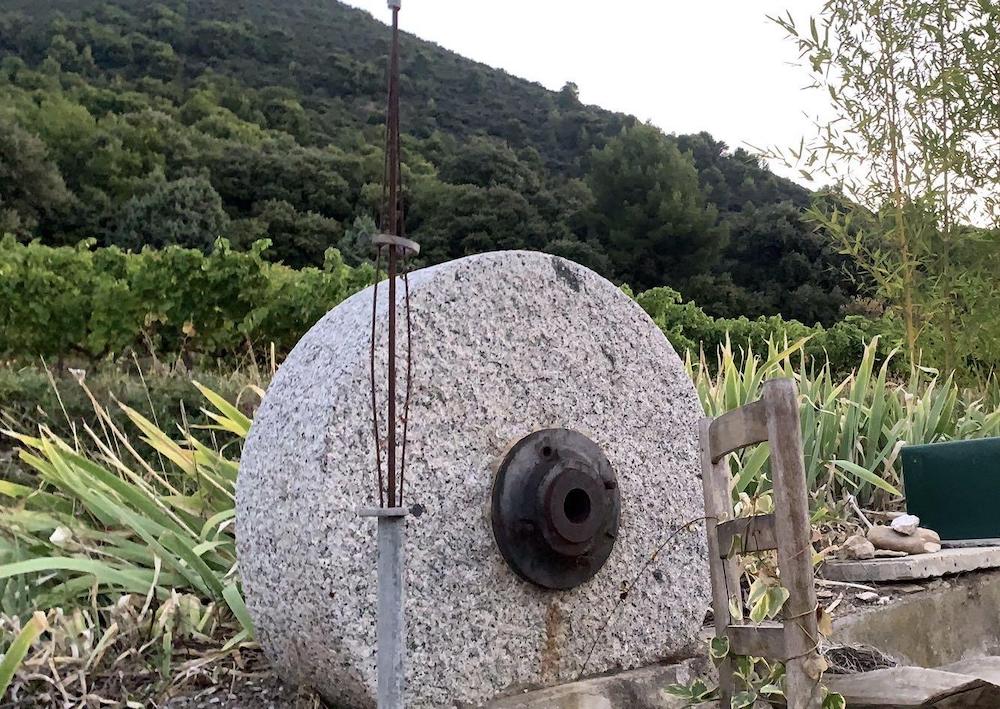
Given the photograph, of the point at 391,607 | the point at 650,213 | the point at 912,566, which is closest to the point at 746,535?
the point at 391,607

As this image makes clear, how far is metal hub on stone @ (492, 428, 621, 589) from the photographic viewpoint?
1.66 metres

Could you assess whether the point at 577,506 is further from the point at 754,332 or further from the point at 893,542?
the point at 754,332

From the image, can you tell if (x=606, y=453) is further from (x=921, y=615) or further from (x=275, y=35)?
(x=275, y=35)

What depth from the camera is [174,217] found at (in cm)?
2316

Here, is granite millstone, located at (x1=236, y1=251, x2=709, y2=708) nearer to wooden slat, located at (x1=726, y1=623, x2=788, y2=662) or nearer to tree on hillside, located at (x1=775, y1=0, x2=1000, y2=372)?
wooden slat, located at (x1=726, y1=623, x2=788, y2=662)

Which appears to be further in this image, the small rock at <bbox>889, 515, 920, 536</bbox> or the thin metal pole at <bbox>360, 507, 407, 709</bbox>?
the small rock at <bbox>889, 515, 920, 536</bbox>

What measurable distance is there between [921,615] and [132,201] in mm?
23980

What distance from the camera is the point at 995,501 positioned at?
120 inches

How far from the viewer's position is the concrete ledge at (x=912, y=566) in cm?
268

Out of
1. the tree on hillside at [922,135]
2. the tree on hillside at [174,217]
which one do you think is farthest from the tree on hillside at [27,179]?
the tree on hillside at [922,135]

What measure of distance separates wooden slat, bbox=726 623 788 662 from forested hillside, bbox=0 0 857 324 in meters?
18.8

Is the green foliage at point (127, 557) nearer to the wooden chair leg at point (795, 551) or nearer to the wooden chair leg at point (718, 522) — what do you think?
the wooden chair leg at point (718, 522)

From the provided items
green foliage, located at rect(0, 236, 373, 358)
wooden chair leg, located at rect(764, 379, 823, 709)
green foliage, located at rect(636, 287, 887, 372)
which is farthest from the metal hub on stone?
green foliage, located at rect(636, 287, 887, 372)

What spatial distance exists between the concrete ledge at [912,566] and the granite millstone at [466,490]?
92cm
